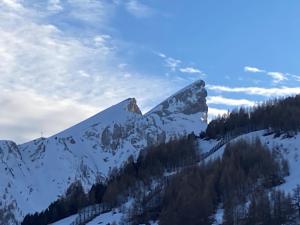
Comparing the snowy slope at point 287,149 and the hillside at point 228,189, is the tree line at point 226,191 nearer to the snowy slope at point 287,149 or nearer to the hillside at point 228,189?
the hillside at point 228,189

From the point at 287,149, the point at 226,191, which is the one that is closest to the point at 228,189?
the point at 226,191

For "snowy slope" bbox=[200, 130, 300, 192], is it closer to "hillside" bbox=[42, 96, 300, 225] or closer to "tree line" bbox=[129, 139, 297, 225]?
"hillside" bbox=[42, 96, 300, 225]

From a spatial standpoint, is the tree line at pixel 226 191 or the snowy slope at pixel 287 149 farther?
the snowy slope at pixel 287 149

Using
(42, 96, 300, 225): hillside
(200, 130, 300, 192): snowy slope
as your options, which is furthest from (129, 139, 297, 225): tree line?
(200, 130, 300, 192): snowy slope

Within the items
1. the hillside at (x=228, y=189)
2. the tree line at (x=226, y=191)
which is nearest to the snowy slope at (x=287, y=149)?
the hillside at (x=228, y=189)

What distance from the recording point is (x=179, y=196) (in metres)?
149

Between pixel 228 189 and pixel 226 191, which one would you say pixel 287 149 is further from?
pixel 226 191

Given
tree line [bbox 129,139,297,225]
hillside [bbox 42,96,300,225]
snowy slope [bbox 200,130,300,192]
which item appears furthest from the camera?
snowy slope [bbox 200,130,300,192]

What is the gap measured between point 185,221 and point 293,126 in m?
51.7

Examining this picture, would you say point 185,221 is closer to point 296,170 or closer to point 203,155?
point 296,170

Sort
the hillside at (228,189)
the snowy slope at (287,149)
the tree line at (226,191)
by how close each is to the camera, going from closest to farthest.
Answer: the hillside at (228,189) → the tree line at (226,191) → the snowy slope at (287,149)

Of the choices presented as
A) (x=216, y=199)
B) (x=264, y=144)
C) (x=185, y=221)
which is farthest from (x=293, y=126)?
(x=185, y=221)

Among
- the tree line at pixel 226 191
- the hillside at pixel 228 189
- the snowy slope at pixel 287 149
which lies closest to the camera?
the hillside at pixel 228 189

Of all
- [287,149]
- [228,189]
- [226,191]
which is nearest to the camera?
[226,191]
